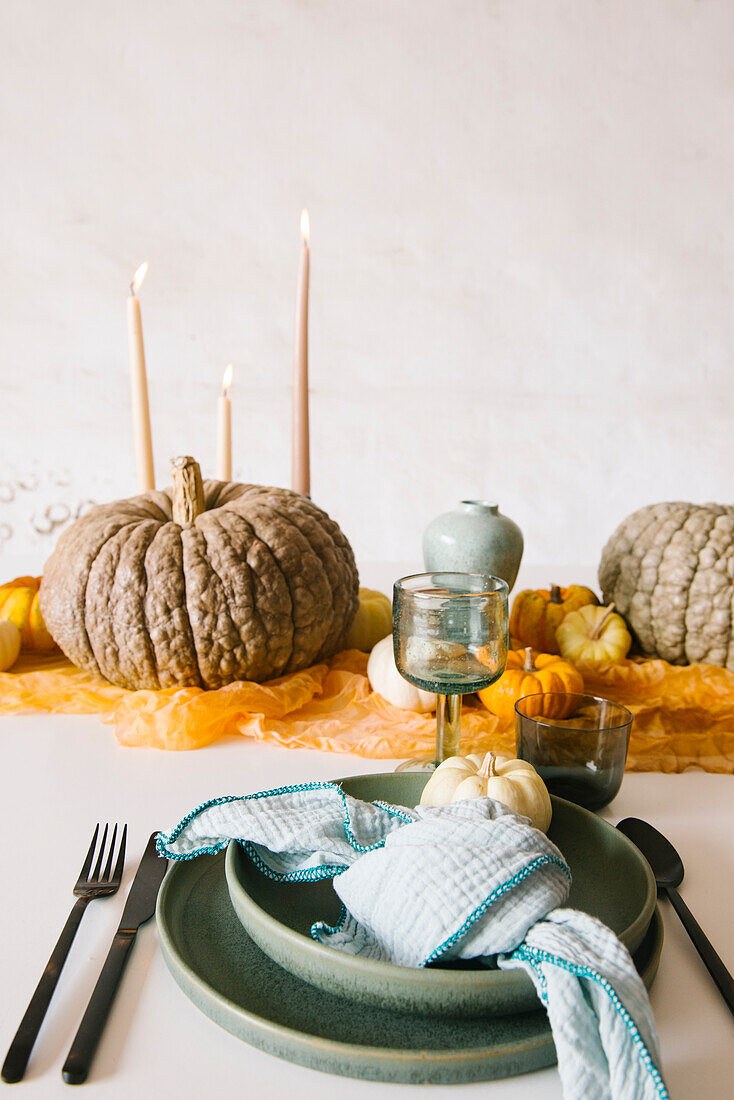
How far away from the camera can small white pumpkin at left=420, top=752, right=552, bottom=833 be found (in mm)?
661

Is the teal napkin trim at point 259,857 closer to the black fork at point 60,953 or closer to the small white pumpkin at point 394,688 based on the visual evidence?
the black fork at point 60,953

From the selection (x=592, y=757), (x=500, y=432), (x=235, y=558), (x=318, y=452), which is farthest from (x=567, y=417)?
(x=592, y=757)

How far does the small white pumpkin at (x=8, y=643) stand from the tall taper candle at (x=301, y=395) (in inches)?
18.1

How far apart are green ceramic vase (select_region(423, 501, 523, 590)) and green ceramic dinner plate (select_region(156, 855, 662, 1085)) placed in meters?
0.65

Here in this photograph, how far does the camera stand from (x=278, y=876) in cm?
60

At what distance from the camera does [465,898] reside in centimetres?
49

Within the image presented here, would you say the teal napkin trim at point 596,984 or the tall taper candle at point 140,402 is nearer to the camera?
the teal napkin trim at point 596,984

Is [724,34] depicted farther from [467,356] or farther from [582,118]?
[467,356]

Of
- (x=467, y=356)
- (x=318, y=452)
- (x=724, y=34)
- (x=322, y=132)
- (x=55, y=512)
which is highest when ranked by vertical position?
(x=724, y=34)

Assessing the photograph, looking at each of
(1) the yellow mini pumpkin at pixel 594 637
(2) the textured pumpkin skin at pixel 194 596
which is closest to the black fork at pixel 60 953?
(2) the textured pumpkin skin at pixel 194 596

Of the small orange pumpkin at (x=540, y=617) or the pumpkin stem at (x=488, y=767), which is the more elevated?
the pumpkin stem at (x=488, y=767)

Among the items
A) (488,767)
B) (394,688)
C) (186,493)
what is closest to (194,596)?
(186,493)

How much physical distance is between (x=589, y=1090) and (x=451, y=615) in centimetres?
40

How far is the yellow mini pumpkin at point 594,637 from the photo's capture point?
3.90 feet
